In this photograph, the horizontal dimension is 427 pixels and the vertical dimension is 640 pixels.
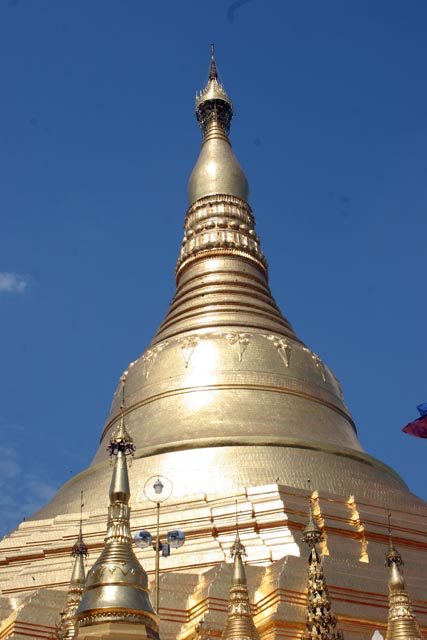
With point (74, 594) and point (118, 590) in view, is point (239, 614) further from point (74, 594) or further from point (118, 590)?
point (118, 590)

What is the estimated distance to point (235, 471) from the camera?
20297mm

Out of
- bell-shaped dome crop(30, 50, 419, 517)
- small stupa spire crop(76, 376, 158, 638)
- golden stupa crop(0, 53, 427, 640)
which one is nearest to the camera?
small stupa spire crop(76, 376, 158, 638)

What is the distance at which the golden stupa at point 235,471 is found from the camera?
15953 millimetres

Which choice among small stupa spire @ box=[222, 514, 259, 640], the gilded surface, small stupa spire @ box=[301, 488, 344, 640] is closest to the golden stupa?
small stupa spire @ box=[222, 514, 259, 640]

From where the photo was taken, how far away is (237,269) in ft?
90.4

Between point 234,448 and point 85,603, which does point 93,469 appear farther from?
point 85,603

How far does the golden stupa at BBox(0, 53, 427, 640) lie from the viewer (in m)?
16.0

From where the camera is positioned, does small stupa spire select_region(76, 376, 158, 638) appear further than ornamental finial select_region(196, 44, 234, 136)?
No

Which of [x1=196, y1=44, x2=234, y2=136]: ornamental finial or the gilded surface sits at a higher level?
[x1=196, y1=44, x2=234, y2=136]: ornamental finial

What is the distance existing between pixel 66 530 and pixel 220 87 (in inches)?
768

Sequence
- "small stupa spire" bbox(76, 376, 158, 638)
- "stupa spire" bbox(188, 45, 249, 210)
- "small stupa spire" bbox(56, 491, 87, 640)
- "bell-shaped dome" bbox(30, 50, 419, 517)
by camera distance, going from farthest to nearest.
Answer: "stupa spire" bbox(188, 45, 249, 210) → "bell-shaped dome" bbox(30, 50, 419, 517) → "small stupa spire" bbox(56, 491, 87, 640) → "small stupa spire" bbox(76, 376, 158, 638)

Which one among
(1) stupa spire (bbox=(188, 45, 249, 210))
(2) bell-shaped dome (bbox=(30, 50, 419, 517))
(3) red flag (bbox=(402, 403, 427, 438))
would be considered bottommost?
(3) red flag (bbox=(402, 403, 427, 438))

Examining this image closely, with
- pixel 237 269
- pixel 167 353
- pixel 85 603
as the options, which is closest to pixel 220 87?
pixel 237 269

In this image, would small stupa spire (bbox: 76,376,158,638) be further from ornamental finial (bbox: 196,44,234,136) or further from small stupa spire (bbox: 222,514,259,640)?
ornamental finial (bbox: 196,44,234,136)
